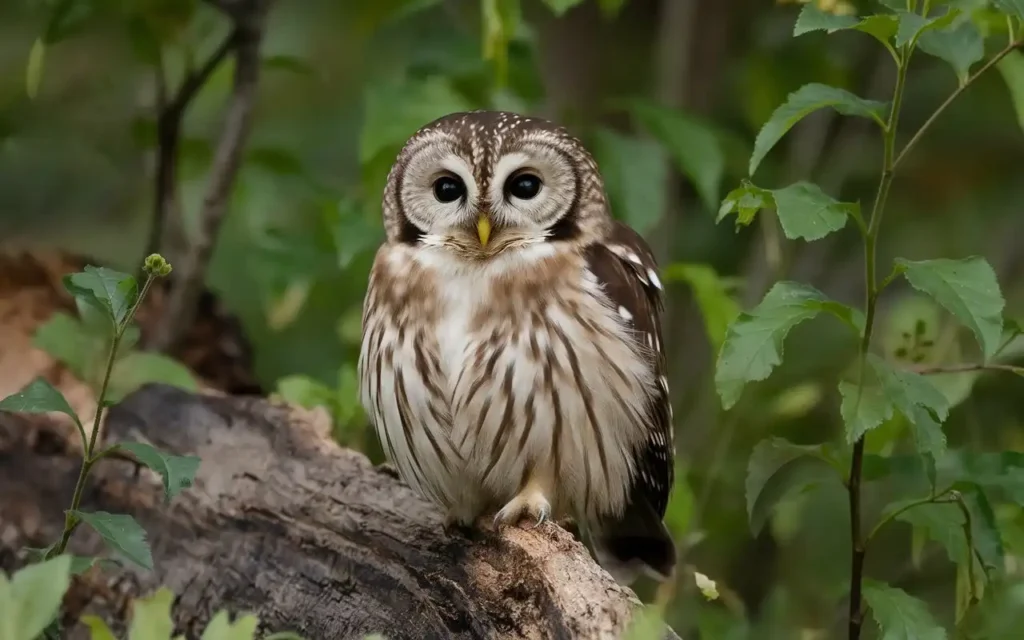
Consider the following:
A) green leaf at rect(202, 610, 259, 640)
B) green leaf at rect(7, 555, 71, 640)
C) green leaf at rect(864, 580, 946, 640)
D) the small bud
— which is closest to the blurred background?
green leaf at rect(864, 580, 946, 640)

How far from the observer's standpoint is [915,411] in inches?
72.9

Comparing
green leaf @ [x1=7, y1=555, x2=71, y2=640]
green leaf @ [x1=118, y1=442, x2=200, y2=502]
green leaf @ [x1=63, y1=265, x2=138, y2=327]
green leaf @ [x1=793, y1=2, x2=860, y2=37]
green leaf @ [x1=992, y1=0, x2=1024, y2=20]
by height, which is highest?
green leaf @ [x1=992, y1=0, x2=1024, y2=20]

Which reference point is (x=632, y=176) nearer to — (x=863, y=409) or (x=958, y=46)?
(x=958, y=46)

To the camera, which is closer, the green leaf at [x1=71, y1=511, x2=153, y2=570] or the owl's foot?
the green leaf at [x1=71, y1=511, x2=153, y2=570]

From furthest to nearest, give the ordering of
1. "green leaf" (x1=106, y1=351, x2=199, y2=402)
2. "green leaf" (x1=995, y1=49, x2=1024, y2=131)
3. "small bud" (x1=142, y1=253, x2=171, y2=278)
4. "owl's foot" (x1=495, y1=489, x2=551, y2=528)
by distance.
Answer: "green leaf" (x1=106, y1=351, x2=199, y2=402), "owl's foot" (x1=495, y1=489, x2=551, y2=528), "green leaf" (x1=995, y1=49, x2=1024, y2=131), "small bud" (x1=142, y1=253, x2=171, y2=278)

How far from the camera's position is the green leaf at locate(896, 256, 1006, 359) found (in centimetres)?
175

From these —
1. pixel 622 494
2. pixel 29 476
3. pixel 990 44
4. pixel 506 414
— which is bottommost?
pixel 29 476

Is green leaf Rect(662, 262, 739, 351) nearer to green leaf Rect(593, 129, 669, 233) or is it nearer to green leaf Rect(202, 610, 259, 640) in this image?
green leaf Rect(593, 129, 669, 233)

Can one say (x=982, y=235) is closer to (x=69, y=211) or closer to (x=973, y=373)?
(x=973, y=373)

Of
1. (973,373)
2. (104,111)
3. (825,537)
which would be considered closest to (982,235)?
(825,537)

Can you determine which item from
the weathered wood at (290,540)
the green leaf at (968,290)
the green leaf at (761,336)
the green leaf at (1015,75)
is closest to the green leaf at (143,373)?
the weathered wood at (290,540)

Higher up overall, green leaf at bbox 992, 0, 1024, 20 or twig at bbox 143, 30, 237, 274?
green leaf at bbox 992, 0, 1024, 20

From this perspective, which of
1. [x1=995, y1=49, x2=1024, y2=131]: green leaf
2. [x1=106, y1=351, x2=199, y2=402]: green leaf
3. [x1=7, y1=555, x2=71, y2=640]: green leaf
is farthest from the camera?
[x1=106, y1=351, x2=199, y2=402]: green leaf

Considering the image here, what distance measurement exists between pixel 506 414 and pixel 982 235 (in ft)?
7.65
